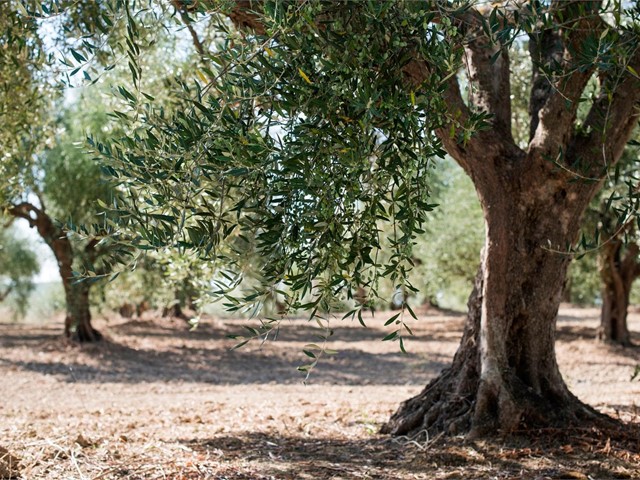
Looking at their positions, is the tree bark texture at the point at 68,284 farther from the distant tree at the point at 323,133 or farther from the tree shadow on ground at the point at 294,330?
the distant tree at the point at 323,133

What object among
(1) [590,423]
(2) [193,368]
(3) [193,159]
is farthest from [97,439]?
(2) [193,368]

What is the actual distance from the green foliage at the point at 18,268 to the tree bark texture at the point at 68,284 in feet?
49.0

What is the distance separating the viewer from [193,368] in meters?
16.9

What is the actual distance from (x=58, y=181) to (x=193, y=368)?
19.0 feet

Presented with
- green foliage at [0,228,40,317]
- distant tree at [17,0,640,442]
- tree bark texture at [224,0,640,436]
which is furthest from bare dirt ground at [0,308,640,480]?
green foliage at [0,228,40,317]

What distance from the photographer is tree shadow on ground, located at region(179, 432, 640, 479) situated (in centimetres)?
547

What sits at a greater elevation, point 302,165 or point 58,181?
point 58,181

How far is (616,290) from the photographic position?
18.0 meters

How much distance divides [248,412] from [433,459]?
377 cm

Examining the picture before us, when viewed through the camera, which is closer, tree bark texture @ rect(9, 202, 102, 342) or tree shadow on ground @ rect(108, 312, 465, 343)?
tree bark texture @ rect(9, 202, 102, 342)

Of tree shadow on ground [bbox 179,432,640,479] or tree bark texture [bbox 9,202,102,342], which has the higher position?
tree bark texture [bbox 9,202,102,342]

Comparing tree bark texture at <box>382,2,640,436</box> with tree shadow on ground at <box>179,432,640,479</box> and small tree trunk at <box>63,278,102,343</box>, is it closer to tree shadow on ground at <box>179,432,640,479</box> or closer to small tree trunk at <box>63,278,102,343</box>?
tree shadow on ground at <box>179,432,640,479</box>

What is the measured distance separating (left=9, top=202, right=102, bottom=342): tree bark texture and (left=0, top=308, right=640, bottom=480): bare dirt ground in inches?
19.5

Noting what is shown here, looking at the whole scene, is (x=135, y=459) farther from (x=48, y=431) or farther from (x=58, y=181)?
(x=58, y=181)
